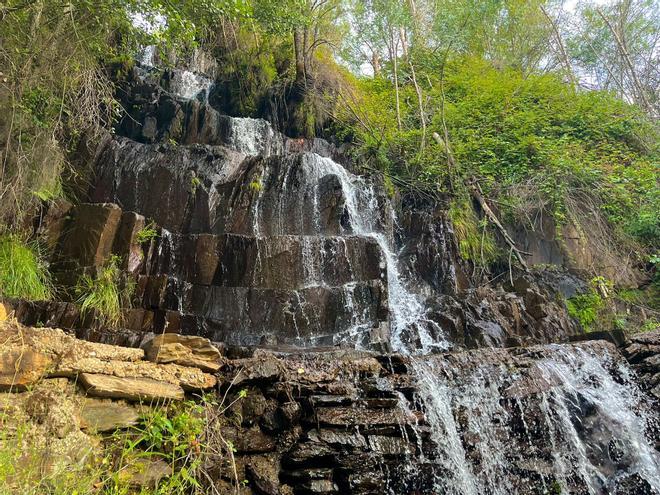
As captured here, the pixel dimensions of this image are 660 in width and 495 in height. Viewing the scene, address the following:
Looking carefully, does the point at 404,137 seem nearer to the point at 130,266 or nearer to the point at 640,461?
the point at 130,266

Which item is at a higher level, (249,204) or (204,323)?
(249,204)

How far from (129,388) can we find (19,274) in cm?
427

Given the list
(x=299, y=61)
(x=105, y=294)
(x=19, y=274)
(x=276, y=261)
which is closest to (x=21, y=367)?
(x=105, y=294)

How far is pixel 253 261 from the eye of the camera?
8023mm

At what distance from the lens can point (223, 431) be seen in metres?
3.66

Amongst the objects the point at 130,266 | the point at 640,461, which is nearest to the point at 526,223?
the point at 640,461

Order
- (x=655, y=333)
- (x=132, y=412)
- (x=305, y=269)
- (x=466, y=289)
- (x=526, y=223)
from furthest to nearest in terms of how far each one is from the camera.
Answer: (x=526, y=223)
(x=466, y=289)
(x=305, y=269)
(x=655, y=333)
(x=132, y=412)

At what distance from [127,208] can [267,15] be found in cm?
598

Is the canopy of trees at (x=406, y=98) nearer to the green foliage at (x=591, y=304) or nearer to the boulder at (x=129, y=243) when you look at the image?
the boulder at (x=129, y=243)

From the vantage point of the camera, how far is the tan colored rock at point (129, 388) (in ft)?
10.4

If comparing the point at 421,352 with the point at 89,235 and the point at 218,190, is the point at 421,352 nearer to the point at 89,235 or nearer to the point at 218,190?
the point at 218,190

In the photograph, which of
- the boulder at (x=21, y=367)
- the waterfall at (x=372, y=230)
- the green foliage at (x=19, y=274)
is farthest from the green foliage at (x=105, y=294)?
the boulder at (x=21, y=367)

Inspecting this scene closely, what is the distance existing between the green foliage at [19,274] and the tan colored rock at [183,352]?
11.8ft

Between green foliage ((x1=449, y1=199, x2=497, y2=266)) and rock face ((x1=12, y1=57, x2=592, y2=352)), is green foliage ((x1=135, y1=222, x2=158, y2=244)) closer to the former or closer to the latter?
rock face ((x1=12, y1=57, x2=592, y2=352))
